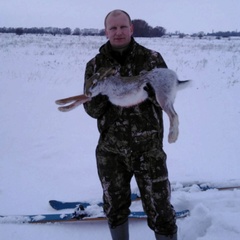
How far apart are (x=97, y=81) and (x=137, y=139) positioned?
0.53 metres

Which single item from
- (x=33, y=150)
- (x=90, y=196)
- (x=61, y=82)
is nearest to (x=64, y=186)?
(x=90, y=196)

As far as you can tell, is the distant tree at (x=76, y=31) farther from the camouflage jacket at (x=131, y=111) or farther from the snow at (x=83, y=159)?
the camouflage jacket at (x=131, y=111)

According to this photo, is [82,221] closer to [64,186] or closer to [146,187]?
[64,186]

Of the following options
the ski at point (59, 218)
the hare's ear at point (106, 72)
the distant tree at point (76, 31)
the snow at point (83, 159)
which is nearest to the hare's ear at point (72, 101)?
the hare's ear at point (106, 72)

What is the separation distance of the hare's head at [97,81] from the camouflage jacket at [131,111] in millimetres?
105

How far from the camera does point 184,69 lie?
12586mm

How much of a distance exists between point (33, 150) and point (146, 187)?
344 centimetres

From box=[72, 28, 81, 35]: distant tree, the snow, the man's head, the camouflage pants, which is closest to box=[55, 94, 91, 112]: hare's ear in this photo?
the camouflage pants

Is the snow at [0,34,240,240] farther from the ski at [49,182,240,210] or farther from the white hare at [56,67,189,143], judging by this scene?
the white hare at [56,67,189,143]

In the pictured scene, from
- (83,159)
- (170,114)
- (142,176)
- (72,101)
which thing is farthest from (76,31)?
(170,114)

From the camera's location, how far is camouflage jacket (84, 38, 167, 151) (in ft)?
7.47

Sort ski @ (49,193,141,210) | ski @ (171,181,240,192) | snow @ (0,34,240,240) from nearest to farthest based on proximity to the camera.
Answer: snow @ (0,34,240,240) → ski @ (49,193,141,210) → ski @ (171,181,240,192)

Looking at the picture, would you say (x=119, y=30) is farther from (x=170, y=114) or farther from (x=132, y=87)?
(x=170, y=114)

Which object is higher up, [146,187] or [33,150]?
[146,187]
